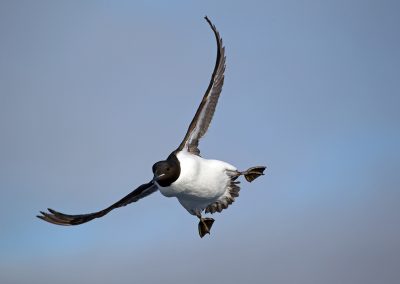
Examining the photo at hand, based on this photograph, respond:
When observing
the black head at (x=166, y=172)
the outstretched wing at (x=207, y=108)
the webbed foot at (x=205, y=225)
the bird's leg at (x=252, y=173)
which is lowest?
the webbed foot at (x=205, y=225)

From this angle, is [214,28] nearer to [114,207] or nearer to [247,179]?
[247,179]

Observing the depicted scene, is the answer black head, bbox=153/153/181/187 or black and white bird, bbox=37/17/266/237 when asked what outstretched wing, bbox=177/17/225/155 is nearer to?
black and white bird, bbox=37/17/266/237

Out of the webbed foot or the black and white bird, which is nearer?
the black and white bird

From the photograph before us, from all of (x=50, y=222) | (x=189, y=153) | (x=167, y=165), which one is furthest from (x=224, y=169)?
(x=50, y=222)

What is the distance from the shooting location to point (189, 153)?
1359cm

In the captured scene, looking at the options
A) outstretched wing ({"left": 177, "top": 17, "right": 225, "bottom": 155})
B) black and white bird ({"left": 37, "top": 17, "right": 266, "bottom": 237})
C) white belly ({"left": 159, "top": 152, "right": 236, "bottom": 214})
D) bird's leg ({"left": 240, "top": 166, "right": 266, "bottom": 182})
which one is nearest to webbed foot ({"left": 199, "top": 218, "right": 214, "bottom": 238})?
black and white bird ({"left": 37, "top": 17, "right": 266, "bottom": 237})

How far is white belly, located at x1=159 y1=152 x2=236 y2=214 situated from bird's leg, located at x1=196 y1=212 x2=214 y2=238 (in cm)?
26

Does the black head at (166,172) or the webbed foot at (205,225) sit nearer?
the black head at (166,172)

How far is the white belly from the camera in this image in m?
12.2

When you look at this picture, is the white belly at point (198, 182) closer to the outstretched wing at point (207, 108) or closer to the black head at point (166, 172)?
the black head at point (166, 172)

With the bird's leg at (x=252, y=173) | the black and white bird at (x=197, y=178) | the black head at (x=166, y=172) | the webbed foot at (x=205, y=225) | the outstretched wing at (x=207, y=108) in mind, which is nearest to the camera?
the black head at (x=166, y=172)

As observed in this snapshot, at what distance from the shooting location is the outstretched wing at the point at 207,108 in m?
13.9

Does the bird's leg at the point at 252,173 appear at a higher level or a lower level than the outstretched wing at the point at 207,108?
lower

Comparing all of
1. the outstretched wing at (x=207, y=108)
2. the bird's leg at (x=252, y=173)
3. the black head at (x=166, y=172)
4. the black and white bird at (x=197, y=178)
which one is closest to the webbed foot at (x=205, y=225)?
the black and white bird at (x=197, y=178)
